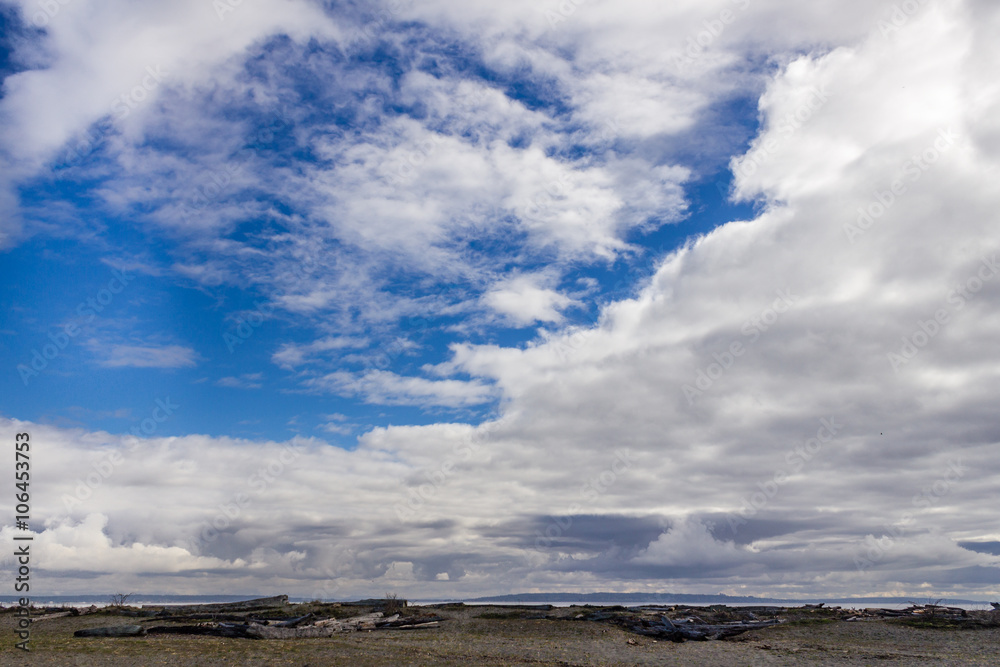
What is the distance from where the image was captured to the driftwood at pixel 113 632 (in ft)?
142

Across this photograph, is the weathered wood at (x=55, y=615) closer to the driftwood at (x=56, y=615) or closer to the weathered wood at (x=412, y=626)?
the driftwood at (x=56, y=615)

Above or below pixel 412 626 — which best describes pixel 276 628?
above

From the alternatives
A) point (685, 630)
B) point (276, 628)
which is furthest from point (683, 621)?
point (276, 628)

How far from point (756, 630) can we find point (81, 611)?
6913cm

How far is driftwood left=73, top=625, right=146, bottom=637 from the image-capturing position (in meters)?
43.2

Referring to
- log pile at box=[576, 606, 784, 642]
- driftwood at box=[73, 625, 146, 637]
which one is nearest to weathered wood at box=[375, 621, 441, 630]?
log pile at box=[576, 606, 784, 642]

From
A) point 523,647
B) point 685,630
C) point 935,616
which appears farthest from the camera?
point 935,616

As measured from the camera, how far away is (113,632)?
4375 centimetres

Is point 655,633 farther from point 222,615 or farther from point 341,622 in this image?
point 222,615

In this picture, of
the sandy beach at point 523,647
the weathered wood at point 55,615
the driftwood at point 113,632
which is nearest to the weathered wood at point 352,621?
the sandy beach at point 523,647

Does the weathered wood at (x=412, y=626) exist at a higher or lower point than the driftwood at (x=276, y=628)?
lower

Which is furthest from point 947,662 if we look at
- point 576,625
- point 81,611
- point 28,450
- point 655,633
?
point 81,611

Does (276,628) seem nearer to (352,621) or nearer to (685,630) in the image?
(352,621)

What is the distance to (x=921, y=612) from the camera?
72.4 m
